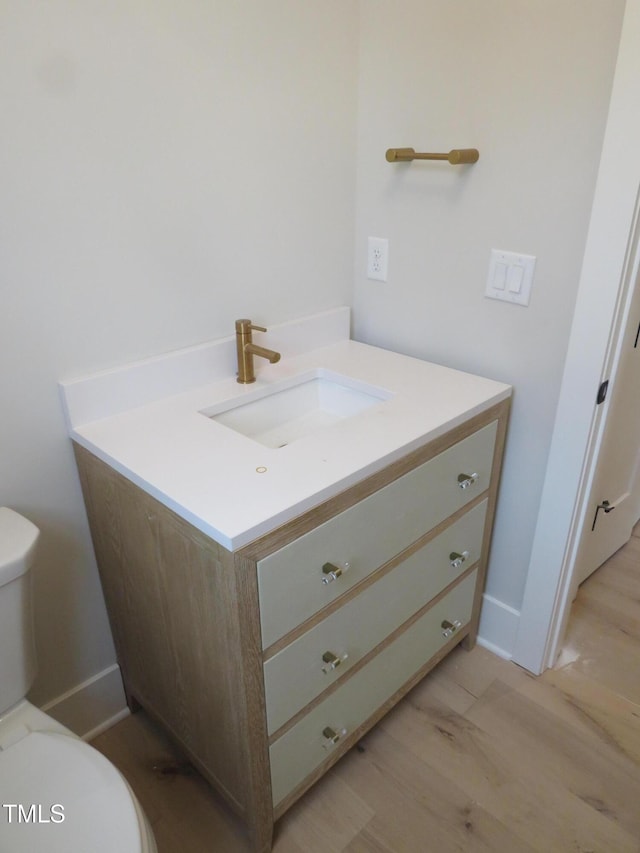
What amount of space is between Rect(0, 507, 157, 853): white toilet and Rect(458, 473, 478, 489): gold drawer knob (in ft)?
2.95

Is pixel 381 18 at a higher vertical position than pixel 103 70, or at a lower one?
higher

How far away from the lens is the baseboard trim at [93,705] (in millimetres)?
1439

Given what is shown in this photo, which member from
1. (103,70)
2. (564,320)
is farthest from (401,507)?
(103,70)

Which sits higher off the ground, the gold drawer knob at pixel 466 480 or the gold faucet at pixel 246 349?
the gold faucet at pixel 246 349

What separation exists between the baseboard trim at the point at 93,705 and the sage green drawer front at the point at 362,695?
55 centimetres

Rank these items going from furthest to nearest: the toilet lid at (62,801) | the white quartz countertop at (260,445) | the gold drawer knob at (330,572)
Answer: the gold drawer knob at (330,572) < the white quartz countertop at (260,445) < the toilet lid at (62,801)

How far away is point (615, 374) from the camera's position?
136cm

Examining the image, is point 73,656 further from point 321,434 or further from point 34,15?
point 34,15

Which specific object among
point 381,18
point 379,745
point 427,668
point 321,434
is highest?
point 381,18

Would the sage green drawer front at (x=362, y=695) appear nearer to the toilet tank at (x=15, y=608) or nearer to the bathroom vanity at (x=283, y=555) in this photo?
the bathroom vanity at (x=283, y=555)

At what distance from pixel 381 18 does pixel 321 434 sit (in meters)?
1.04

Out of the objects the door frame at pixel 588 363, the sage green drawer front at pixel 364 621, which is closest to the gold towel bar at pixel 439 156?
the door frame at pixel 588 363

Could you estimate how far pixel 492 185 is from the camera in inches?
53.6

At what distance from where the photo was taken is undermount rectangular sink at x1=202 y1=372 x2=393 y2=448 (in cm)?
Result: 141
